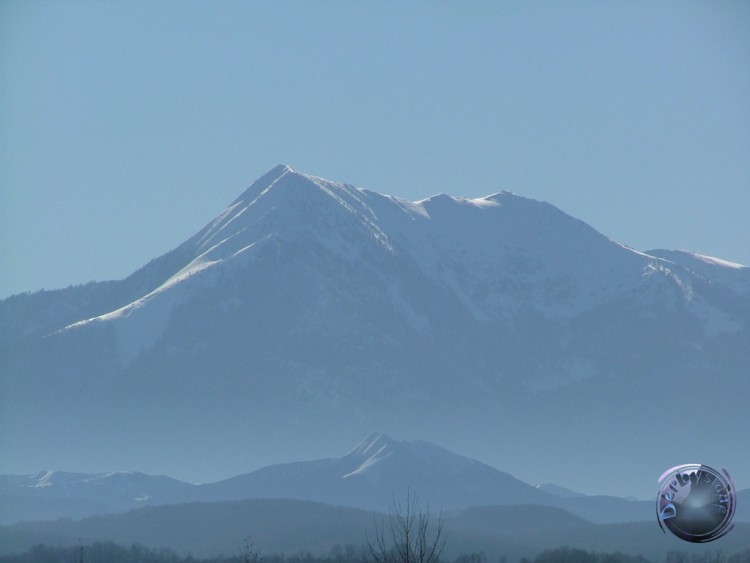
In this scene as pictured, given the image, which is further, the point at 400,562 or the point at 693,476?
the point at 400,562

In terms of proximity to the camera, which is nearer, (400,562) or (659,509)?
(659,509)

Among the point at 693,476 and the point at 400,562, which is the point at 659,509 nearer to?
the point at 693,476

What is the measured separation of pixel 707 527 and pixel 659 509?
10.8 feet

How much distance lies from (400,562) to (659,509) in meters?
16.0

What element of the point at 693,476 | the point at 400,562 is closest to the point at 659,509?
the point at 693,476

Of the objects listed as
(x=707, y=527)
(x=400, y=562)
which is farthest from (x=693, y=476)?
(x=400, y=562)

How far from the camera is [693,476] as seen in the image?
3435 inches

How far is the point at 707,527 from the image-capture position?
86125 millimetres

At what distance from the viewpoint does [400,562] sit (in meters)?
95.5

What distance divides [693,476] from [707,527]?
111 inches

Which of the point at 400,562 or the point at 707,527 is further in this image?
the point at 400,562
